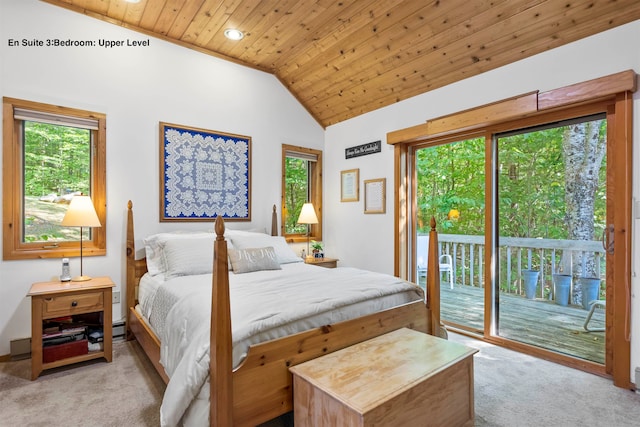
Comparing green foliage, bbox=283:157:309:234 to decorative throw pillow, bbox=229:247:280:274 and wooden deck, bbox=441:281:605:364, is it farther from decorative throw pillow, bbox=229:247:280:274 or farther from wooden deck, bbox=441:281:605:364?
wooden deck, bbox=441:281:605:364

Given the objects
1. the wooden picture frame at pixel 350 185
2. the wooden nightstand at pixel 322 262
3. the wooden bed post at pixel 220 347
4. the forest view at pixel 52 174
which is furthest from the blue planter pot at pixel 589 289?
the forest view at pixel 52 174

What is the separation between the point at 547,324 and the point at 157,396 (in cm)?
309

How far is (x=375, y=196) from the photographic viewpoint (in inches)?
157

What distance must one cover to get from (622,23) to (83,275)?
4561 millimetres

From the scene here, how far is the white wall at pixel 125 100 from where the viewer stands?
2.71 meters

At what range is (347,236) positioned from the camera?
4.37m

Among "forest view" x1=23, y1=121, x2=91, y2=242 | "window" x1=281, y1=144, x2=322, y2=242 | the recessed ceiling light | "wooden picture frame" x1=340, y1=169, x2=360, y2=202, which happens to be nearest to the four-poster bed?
"forest view" x1=23, y1=121, x2=91, y2=242

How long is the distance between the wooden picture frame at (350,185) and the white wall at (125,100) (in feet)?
2.84

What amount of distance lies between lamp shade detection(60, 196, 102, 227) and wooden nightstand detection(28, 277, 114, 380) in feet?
1.55

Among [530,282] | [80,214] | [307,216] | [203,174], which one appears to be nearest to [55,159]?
[80,214]

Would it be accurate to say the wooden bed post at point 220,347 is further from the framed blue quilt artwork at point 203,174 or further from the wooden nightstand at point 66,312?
the framed blue quilt artwork at point 203,174

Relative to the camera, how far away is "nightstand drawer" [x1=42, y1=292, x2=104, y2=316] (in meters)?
2.38

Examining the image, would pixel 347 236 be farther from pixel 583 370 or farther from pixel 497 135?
pixel 583 370

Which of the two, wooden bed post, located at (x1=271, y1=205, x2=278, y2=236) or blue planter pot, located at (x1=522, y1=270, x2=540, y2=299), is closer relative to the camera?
blue planter pot, located at (x1=522, y1=270, x2=540, y2=299)
